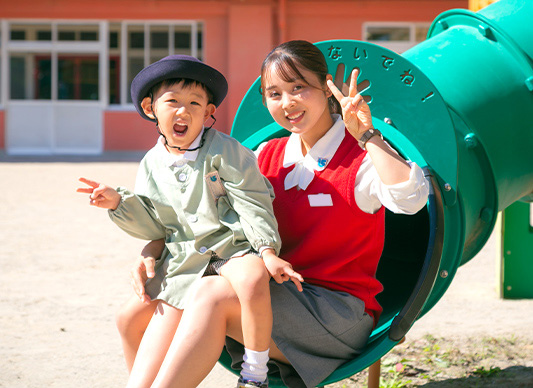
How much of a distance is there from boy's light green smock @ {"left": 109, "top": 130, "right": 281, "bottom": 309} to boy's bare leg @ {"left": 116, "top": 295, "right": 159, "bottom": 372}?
47 mm

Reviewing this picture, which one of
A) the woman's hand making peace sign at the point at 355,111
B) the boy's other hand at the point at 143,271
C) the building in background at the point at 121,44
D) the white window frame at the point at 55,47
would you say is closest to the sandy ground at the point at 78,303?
the boy's other hand at the point at 143,271

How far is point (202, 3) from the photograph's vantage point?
44.0 ft

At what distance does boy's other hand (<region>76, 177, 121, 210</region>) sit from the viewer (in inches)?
89.2

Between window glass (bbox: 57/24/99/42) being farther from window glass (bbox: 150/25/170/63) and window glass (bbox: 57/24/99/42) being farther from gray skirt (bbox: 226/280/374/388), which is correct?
gray skirt (bbox: 226/280/374/388)

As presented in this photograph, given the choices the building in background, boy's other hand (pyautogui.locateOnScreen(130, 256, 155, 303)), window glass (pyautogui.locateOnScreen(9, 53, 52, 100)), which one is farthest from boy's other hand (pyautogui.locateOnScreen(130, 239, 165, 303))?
window glass (pyautogui.locateOnScreen(9, 53, 52, 100))

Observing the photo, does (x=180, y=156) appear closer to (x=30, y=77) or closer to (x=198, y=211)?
(x=198, y=211)

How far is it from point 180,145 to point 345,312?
0.74 m

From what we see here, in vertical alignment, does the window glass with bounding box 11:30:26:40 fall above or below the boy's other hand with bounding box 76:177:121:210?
below

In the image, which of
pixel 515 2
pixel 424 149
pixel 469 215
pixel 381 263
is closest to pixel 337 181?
pixel 424 149

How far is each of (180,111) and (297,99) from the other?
0.37 metres

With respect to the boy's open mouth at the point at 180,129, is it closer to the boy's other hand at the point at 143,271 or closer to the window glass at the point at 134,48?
the boy's other hand at the point at 143,271

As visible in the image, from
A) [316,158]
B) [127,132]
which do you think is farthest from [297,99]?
[127,132]

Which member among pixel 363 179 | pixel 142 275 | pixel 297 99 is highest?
pixel 297 99

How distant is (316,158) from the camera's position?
244 cm
